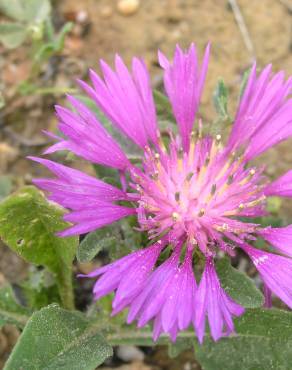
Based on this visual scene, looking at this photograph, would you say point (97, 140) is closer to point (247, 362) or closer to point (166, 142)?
point (166, 142)

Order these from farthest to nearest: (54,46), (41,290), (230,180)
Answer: (54,46) < (41,290) < (230,180)

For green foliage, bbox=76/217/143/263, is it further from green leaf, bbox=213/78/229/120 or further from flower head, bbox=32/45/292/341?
green leaf, bbox=213/78/229/120

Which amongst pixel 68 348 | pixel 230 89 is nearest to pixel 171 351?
pixel 68 348

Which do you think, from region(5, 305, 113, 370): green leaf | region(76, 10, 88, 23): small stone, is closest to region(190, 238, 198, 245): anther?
region(5, 305, 113, 370): green leaf

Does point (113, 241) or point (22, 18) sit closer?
point (113, 241)

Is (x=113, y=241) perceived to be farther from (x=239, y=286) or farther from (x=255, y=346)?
(x=255, y=346)

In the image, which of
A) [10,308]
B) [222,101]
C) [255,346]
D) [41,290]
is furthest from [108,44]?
[255,346]

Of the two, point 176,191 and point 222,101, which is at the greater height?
point 222,101
